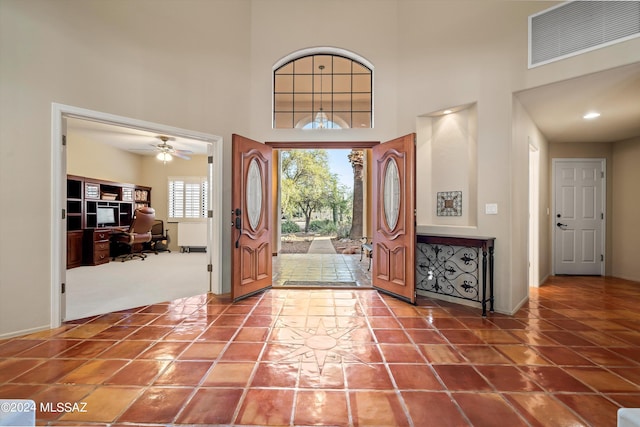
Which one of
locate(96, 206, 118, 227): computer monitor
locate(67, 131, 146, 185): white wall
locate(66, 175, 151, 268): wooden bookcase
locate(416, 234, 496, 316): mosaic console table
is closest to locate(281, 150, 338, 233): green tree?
locate(67, 131, 146, 185): white wall

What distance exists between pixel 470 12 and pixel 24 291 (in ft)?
18.7

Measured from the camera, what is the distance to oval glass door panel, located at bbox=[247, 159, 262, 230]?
146 inches

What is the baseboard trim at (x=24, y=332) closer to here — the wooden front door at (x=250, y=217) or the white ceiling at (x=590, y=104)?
the wooden front door at (x=250, y=217)

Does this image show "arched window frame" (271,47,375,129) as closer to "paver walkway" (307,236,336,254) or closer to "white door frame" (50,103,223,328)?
"white door frame" (50,103,223,328)

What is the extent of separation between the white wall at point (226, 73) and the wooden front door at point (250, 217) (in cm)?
39

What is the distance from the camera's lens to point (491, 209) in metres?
3.21

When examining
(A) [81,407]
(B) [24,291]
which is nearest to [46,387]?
(A) [81,407]

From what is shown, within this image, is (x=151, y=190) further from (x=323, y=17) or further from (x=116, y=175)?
(x=323, y=17)

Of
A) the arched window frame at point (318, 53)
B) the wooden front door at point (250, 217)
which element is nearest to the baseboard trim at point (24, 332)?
the wooden front door at point (250, 217)

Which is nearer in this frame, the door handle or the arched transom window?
the door handle

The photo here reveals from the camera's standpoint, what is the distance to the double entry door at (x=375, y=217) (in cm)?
345

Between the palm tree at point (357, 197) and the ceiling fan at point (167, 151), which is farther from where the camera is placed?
the palm tree at point (357, 197)

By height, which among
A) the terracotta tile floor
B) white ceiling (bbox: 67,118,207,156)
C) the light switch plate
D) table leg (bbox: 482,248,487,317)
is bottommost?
the terracotta tile floor

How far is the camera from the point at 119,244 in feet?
22.4
